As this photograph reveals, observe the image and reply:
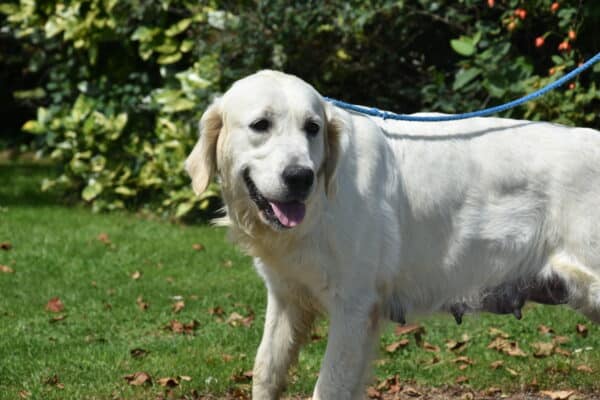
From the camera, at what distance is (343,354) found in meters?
3.82

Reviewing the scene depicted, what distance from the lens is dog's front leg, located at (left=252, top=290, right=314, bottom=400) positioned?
13.7ft

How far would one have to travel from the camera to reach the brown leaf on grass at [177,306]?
641 centimetres

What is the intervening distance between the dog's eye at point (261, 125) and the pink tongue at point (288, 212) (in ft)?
0.90

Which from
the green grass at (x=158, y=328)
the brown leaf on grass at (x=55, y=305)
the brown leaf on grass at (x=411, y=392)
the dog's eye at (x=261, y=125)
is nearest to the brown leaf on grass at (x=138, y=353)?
the green grass at (x=158, y=328)

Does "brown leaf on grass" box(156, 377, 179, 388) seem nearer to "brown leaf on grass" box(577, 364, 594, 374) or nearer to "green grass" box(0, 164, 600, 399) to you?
"green grass" box(0, 164, 600, 399)

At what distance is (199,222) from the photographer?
925cm

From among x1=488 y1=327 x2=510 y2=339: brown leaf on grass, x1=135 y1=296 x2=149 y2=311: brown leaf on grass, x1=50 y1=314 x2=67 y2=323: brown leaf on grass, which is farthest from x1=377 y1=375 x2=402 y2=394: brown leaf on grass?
x1=50 y1=314 x2=67 y2=323: brown leaf on grass

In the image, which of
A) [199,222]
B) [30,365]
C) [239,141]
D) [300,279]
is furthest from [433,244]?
[199,222]

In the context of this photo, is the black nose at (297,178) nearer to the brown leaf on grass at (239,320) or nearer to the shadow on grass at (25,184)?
the brown leaf on grass at (239,320)

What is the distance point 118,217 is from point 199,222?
0.87m

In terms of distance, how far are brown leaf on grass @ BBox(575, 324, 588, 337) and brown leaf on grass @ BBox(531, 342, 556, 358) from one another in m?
0.30

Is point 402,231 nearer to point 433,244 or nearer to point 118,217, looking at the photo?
point 433,244

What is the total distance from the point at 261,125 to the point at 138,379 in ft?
6.03

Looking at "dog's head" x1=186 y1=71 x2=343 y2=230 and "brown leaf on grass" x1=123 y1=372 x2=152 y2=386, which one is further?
"brown leaf on grass" x1=123 y1=372 x2=152 y2=386
